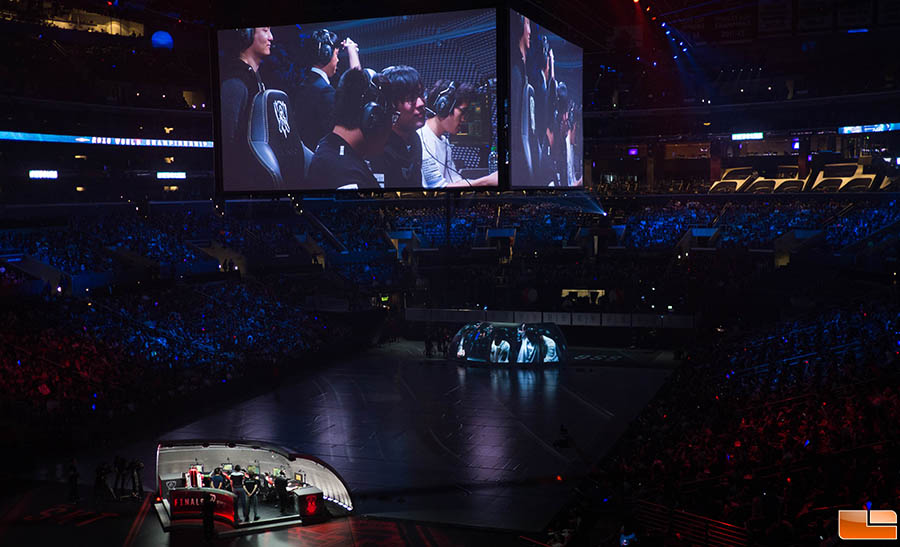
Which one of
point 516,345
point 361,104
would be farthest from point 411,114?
point 516,345

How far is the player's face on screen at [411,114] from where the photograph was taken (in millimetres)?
22781

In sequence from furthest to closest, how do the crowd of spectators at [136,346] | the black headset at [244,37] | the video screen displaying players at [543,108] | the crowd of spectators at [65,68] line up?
the crowd of spectators at [65,68] → the crowd of spectators at [136,346] → the black headset at [244,37] → the video screen displaying players at [543,108]

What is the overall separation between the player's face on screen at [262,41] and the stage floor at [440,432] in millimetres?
11023

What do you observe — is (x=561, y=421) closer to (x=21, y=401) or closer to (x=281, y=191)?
(x=281, y=191)

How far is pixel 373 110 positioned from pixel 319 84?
1.77 metres

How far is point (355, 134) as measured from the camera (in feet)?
76.5

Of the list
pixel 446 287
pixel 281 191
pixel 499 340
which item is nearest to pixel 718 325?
pixel 499 340

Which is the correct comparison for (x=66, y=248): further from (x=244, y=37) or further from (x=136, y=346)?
(x=244, y=37)

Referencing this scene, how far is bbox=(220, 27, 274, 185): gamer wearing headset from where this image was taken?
942 inches

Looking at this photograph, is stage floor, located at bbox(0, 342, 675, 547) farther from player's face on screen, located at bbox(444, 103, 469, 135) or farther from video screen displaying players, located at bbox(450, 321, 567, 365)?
player's face on screen, located at bbox(444, 103, 469, 135)

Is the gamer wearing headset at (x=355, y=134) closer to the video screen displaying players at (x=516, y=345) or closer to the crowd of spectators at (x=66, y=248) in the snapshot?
the video screen displaying players at (x=516, y=345)

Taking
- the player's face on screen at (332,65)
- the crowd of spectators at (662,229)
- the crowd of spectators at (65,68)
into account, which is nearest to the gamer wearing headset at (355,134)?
the player's face on screen at (332,65)

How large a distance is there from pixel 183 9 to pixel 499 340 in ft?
76.3

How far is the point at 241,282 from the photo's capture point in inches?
1586
